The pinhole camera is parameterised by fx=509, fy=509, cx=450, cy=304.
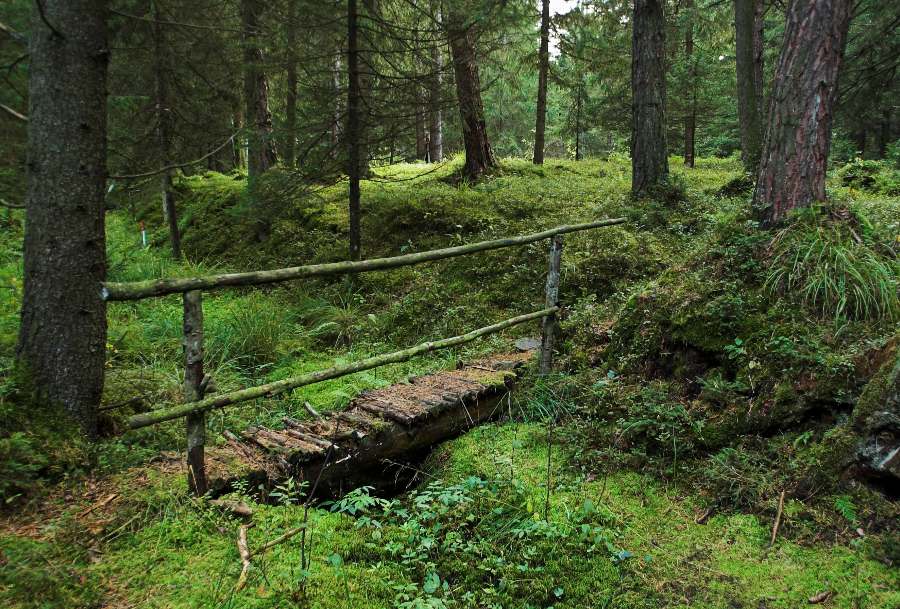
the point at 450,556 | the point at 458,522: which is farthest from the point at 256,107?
the point at 450,556

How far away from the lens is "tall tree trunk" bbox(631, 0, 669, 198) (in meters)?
8.20

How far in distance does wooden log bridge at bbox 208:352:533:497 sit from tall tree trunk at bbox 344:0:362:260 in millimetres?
4338

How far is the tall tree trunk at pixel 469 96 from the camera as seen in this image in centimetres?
917

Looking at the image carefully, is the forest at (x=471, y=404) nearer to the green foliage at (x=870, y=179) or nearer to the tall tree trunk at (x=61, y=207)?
the tall tree trunk at (x=61, y=207)

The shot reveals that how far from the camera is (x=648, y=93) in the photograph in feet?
27.3

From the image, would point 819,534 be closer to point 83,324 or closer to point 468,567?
point 468,567

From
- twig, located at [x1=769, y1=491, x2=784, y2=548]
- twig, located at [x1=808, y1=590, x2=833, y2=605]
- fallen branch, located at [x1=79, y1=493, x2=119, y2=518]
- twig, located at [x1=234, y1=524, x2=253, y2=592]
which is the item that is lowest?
twig, located at [x1=808, y1=590, x2=833, y2=605]

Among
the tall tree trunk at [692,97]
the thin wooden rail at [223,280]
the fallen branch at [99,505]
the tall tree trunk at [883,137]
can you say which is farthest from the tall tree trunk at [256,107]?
the tall tree trunk at [883,137]

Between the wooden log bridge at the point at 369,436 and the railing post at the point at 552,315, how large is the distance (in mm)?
332

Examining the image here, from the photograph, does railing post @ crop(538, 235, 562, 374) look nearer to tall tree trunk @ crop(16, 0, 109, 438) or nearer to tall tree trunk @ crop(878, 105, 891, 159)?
tall tree trunk @ crop(16, 0, 109, 438)

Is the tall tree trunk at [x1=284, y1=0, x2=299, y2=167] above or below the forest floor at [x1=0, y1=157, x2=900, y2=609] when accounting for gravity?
above

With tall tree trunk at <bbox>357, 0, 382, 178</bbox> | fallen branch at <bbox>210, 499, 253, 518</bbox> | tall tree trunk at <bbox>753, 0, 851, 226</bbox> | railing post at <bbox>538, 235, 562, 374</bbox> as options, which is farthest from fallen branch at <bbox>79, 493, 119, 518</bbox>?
tall tree trunk at <bbox>357, 0, 382, 178</bbox>

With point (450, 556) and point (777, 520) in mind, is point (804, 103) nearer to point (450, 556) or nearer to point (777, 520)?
point (777, 520)

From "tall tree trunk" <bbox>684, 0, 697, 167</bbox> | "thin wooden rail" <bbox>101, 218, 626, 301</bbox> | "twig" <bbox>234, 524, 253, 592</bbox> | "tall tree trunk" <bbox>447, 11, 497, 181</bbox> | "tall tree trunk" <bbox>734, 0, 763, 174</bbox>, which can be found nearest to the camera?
"twig" <bbox>234, 524, 253, 592</bbox>
